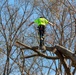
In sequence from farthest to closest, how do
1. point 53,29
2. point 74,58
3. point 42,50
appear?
point 53,29, point 42,50, point 74,58

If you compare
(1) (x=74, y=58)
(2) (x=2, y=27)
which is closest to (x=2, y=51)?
(2) (x=2, y=27)

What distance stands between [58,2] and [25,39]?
651 cm

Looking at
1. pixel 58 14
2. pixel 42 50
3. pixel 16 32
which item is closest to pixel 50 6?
pixel 58 14

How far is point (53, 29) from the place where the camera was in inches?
719

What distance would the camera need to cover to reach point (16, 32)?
20.7m

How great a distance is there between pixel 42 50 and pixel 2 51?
1336cm

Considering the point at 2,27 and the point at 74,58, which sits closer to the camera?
the point at 74,58

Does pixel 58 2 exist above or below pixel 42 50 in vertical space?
above

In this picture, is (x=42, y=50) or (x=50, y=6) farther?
(x=50, y=6)

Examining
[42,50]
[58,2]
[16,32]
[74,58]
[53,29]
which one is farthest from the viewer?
[16,32]

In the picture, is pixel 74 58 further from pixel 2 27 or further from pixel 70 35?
pixel 2 27

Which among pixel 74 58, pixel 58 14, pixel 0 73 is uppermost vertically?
pixel 58 14

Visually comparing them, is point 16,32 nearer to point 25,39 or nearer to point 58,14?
point 25,39

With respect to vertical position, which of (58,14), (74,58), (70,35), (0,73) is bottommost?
(0,73)
